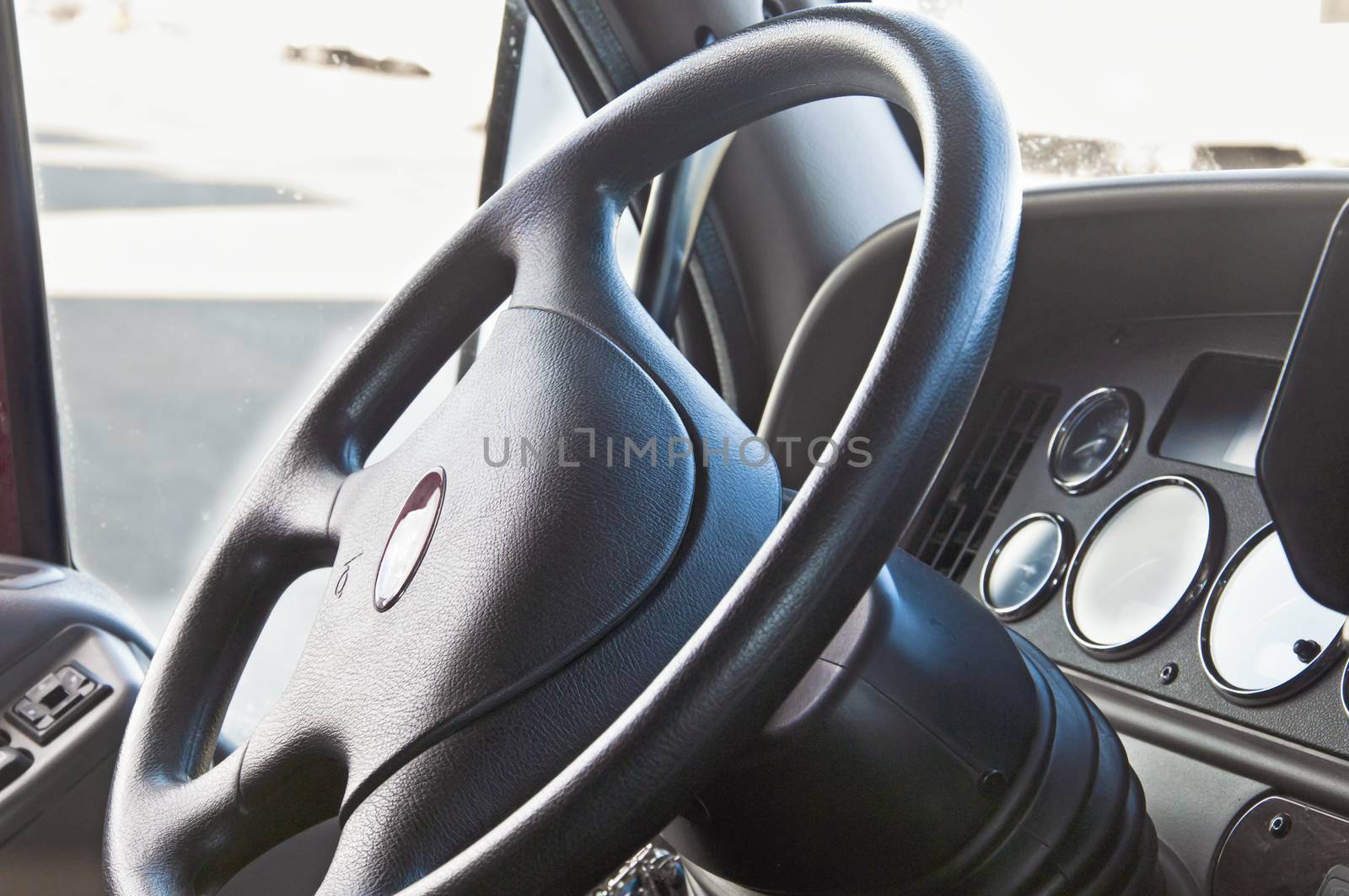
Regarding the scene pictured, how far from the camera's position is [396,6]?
65.7 inches

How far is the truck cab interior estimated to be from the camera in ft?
1.79

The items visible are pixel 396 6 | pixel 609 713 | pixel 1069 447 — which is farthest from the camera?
pixel 396 6

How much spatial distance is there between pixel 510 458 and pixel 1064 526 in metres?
0.65

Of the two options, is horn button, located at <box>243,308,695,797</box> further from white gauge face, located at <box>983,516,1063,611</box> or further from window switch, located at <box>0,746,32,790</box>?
window switch, located at <box>0,746,32,790</box>

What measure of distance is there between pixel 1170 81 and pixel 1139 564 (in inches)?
19.4

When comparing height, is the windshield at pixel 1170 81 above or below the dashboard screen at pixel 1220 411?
above

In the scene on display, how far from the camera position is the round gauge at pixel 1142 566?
38.5 inches

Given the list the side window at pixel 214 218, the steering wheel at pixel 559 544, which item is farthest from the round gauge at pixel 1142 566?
the side window at pixel 214 218

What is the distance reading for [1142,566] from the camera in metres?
1.03

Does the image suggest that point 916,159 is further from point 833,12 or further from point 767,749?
point 767,749

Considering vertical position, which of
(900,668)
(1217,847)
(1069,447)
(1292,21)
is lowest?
(1217,847)

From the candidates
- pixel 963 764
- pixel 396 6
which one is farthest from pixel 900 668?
pixel 396 6

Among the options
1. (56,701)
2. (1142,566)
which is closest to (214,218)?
(56,701)

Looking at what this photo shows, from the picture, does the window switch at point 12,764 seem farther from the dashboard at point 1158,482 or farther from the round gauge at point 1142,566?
the round gauge at point 1142,566
